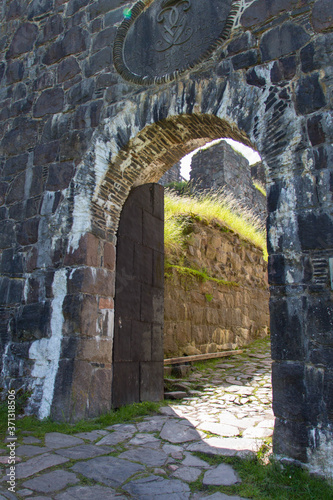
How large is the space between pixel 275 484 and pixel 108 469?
104 centimetres

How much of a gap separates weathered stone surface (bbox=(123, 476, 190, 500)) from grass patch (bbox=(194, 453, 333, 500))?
0.15 m

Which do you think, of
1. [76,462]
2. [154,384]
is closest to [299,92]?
[76,462]

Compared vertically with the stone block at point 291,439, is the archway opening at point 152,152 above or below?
above

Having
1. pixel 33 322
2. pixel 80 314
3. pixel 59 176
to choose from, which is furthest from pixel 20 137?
pixel 80 314

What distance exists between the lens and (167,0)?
13.5 feet

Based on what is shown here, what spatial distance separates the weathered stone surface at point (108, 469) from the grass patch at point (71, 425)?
0.71m

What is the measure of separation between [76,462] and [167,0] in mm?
4214

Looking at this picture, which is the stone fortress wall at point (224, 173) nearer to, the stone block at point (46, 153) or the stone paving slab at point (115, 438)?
the stone block at point (46, 153)

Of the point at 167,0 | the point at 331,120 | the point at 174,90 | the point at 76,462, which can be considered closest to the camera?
the point at 76,462

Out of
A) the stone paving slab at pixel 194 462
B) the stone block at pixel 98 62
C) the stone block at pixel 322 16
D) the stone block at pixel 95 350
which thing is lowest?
the stone paving slab at pixel 194 462

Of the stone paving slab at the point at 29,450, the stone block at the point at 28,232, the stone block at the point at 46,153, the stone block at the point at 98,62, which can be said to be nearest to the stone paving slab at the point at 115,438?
the stone paving slab at the point at 29,450

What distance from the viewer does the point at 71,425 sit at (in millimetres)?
3514

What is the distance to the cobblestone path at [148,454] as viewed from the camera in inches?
92.0

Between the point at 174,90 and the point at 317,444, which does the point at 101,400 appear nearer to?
the point at 317,444
